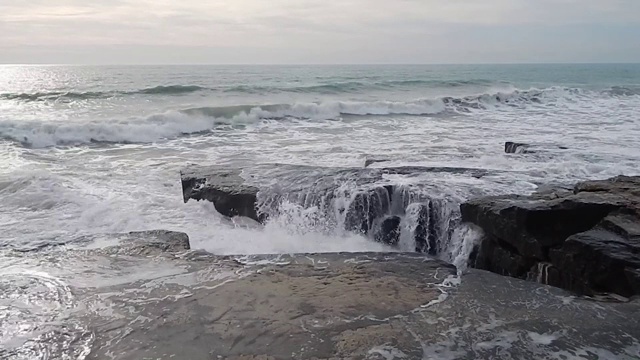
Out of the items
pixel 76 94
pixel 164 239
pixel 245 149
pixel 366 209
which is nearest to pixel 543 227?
pixel 366 209

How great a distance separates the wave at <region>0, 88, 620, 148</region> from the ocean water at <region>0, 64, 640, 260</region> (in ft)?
0.26

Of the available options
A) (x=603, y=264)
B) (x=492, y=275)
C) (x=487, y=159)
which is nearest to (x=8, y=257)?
(x=492, y=275)

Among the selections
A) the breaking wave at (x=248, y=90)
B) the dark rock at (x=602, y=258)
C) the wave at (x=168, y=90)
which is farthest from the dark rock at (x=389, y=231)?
the wave at (x=168, y=90)

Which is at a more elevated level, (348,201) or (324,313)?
(348,201)

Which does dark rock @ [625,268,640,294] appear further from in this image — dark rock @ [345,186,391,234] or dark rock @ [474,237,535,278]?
dark rock @ [345,186,391,234]

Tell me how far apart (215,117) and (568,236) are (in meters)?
17.5

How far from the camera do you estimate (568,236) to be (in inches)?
212

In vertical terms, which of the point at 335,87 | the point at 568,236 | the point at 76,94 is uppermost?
the point at 335,87

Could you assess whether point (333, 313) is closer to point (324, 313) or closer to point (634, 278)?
point (324, 313)

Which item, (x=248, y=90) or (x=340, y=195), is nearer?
(x=340, y=195)

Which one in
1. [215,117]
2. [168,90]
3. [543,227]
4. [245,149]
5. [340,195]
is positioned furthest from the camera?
[168,90]

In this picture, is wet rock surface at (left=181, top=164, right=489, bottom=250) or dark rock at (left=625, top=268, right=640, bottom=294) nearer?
dark rock at (left=625, top=268, right=640, bottom=294)

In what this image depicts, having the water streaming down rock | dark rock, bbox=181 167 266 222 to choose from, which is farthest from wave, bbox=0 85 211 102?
the water streaming down rock

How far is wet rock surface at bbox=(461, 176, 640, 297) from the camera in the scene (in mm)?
4699
